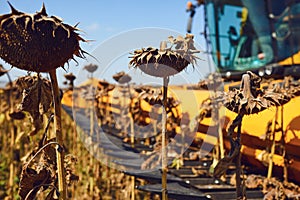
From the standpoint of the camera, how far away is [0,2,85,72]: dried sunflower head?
912 millimetres

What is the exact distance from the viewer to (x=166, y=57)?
3.84 ft

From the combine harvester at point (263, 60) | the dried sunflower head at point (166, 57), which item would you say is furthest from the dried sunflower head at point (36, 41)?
the combine harvester at point (263, 60)

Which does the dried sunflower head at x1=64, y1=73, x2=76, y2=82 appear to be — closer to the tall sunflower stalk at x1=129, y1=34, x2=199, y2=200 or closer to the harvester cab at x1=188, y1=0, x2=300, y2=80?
the harvester cab at x1=188, y1=0, x2=300, y2=80

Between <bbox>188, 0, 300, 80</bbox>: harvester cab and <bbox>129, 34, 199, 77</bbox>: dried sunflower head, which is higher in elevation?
<bbox>188, 0, 300, 80</bbox>: harvester cab

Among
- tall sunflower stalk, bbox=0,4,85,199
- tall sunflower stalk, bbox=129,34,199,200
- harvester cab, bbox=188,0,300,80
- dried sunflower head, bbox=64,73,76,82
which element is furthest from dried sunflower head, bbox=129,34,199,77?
dried sunflower head, bbox=64,73,76,82

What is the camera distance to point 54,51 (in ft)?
3.12

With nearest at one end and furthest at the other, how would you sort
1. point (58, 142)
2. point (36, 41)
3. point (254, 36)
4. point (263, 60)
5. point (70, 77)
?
point (36, 41) < point (58, 142) < point (70, 77) < point (263, 60) < point (254, 36)

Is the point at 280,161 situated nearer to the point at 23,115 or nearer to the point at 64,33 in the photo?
the point at 23,115

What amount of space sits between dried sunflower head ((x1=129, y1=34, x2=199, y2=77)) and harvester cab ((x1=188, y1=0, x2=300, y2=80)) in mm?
1973

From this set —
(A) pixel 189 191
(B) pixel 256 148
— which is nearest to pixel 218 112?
(B) pixel 256 148

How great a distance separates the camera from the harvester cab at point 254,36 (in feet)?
12.4

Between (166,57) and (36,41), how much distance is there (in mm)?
357

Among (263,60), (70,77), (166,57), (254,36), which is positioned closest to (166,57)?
(166,57)

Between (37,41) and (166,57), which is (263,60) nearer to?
(166,57)
